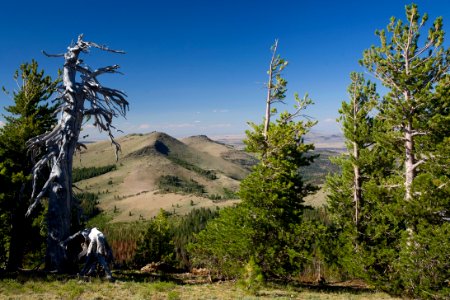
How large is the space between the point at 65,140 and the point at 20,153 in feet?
24.2

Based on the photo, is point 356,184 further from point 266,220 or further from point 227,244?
point 227,244

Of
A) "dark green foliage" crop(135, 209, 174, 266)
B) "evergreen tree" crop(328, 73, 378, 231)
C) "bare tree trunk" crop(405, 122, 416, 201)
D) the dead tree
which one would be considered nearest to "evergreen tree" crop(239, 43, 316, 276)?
"evergreen tree" crop(328, 73, 378, 231)

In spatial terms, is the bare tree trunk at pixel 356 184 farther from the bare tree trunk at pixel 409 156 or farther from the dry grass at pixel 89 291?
the dry grass at pixel 89 291

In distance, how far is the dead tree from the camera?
1595 cm

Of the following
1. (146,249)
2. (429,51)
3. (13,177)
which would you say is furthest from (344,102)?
(146,249)

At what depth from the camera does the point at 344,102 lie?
2503 cm

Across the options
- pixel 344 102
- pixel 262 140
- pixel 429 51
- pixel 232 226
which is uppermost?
pixel 429 51

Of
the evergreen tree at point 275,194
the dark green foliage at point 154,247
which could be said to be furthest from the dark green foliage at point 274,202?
the dark green foliage at point 154,247

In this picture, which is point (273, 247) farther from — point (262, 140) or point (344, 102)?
point (344, 102)

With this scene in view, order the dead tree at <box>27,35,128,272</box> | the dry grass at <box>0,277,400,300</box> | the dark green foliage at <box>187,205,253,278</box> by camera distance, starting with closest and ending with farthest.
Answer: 1. the dry grass at <box>0,277,400,300</box>
2. the dead tree at <box>27,35,128,272</box>
3. the dark green foliage at <box>187,205,253,278</box>

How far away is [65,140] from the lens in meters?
16.4

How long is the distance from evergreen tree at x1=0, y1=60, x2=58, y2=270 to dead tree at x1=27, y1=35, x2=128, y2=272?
1272 mm

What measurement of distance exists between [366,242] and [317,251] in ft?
11.6

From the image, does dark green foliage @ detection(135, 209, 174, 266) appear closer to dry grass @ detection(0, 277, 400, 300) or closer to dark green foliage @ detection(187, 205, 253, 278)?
dark green foliage @ detection(187, 205, 253, 278)
